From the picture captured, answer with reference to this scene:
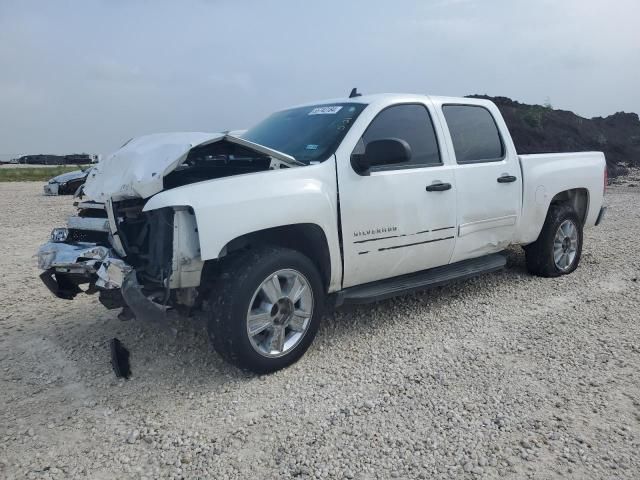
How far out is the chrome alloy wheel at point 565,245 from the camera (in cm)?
611

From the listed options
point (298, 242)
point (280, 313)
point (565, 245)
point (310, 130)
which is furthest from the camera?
point (565, 245)

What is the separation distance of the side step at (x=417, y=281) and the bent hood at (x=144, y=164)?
43.3 inches

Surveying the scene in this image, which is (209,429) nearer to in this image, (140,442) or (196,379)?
(140,442)

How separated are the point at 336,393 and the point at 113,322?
2344 millimetres

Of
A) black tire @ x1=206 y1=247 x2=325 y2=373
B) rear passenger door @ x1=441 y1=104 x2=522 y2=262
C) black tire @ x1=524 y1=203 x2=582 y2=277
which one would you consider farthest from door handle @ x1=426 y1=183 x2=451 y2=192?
black tire @ x1=524 y1=203 x2=582 y2=277

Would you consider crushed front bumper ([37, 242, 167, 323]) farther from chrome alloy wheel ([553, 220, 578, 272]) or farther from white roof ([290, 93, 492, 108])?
chrome alloy wheel ([553, 220, 578, 272])

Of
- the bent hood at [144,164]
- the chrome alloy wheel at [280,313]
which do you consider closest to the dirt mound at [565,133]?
the chrome alloy wheel at [280,313]

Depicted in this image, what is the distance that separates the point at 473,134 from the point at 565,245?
1.99 meters

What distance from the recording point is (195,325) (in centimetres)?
473

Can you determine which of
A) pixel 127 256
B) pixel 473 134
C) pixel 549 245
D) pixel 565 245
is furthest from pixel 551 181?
pixel 127 256

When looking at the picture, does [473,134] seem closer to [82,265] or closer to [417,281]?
[417,281]

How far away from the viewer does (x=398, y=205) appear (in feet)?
14.2

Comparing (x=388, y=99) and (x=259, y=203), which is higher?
(x=388, y=99)

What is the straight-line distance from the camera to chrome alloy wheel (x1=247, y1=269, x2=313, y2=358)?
3.68 metres
